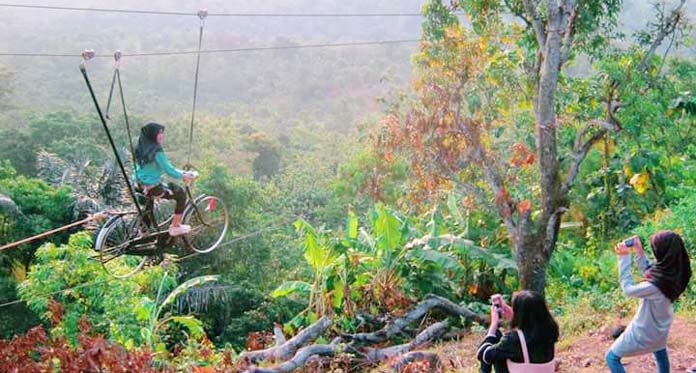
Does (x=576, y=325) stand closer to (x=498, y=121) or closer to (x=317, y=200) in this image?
(x=498, y=121)

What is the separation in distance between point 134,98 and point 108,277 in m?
26.5

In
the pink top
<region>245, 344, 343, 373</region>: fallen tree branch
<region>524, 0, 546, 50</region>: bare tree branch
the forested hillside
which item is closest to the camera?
the pink top

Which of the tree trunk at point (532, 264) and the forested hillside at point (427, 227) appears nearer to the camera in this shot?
the forested hillside at point (427, 227)

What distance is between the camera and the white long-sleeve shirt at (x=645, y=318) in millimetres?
3963

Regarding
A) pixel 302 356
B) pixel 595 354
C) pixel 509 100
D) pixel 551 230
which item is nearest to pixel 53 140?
pixel 509 100

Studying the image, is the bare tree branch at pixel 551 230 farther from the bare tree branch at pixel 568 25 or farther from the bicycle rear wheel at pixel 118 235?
the bicycle rear wheel at pixel 118 235

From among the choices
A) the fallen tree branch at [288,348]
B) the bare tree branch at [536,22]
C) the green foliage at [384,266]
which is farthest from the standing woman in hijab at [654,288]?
the green foliage at [384,266]

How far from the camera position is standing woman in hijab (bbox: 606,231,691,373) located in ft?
12.8

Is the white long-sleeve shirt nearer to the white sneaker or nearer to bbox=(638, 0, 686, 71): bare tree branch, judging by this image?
bbox=(638, 0, 686, 71): bare tree branch

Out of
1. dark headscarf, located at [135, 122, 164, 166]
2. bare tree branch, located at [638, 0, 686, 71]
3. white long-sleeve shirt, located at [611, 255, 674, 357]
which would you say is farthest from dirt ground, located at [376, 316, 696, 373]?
dark headscarf, located at [135, 122, 164, 166]

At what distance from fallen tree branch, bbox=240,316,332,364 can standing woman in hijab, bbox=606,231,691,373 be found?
3.95 meters

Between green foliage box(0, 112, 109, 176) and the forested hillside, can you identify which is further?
green foliage box(0, 112, 109, 176)

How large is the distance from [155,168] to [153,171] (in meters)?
0.04

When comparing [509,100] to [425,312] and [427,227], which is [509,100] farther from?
[425,312]
